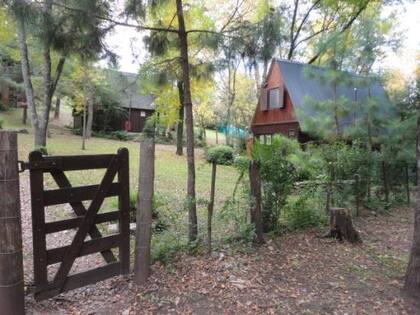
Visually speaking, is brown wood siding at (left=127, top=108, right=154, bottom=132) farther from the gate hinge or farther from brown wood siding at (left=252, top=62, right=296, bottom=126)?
the gate hinge

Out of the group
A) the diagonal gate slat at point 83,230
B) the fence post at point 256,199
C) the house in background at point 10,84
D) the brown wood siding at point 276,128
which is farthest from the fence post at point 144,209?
the house in background at point 10,84

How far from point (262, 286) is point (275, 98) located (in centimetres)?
1691

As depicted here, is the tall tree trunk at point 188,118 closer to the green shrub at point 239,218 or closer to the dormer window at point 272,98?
the green shrub at point 239,218

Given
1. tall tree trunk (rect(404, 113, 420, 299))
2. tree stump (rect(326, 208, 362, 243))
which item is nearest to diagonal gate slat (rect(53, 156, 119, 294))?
tall tree trunk (rect(404, 113, 420, 299))

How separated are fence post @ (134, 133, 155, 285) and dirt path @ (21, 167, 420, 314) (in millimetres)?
173

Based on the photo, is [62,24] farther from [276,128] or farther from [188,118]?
[276,128]

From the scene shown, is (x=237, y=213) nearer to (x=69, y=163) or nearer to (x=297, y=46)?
(x=69, y=163)

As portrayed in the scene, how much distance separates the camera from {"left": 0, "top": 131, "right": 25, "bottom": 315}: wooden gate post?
114 inches

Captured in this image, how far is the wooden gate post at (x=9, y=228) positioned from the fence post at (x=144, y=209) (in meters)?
1.25

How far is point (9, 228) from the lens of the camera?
293cm

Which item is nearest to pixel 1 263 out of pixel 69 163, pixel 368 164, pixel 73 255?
pixel 73 255

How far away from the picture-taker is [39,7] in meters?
4.23

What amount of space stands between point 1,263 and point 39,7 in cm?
313

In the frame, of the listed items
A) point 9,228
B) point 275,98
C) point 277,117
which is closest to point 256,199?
point 9,228
